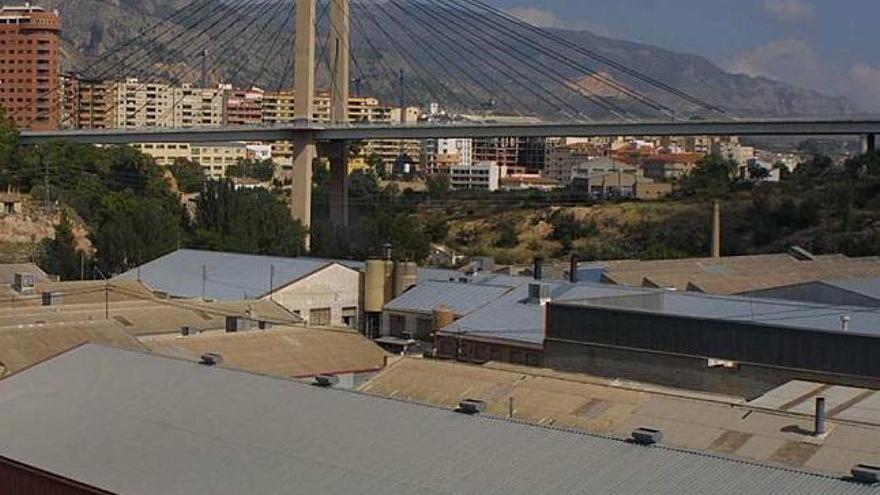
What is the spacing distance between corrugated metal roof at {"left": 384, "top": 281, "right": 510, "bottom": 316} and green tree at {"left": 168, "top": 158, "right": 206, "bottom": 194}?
102ft

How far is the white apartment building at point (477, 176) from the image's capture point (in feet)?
214

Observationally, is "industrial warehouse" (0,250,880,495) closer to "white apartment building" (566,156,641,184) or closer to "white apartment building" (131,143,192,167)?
"white apartment building" (566,156,641,184)

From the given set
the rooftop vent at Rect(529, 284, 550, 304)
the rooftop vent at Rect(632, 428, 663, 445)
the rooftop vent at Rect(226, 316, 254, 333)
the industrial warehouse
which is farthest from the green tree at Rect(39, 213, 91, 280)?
the rooftop vent at Rect(632, 428, 663, 445)

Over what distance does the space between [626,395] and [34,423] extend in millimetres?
4474

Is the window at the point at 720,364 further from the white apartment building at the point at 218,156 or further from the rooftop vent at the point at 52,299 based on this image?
the white apartment building at the point at 218,156

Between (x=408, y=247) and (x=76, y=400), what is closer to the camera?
(x=76, y=400)

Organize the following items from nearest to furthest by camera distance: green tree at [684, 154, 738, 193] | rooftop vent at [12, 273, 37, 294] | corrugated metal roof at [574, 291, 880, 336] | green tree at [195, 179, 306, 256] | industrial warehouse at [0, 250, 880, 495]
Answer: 1. industrial warehouse at [0, 250, 880, 495]
2. corrugated metal roof at [574, 291, 880, 336]
3. rooftop vent at [12, 273, 37, 294]
4. green tree at [195, 179, 306, 256]
5. green tree at [684, 154, 738, 193]

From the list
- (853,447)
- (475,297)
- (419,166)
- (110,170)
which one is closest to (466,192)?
(110,170)

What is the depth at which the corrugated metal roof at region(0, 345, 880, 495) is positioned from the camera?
739 centimetres

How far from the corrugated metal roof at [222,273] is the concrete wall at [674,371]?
7734mm

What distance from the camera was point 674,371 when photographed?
13.0 metres

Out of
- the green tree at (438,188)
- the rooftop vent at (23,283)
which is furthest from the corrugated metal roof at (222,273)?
the green tree at (438,188)

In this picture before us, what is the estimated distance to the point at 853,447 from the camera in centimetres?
882

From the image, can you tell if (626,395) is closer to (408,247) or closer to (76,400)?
(76,400)
